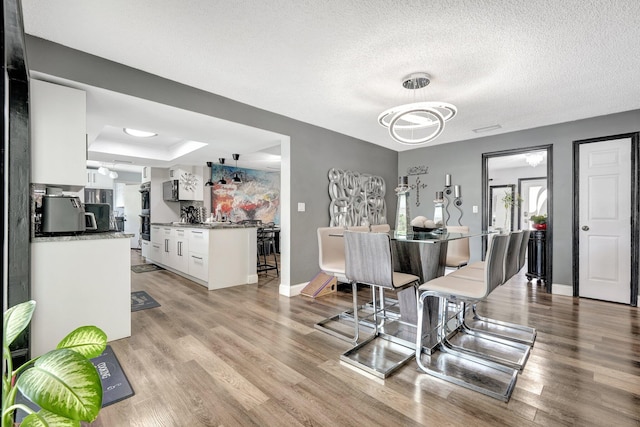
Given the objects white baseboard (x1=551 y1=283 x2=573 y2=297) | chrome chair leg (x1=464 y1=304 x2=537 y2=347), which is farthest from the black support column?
white baseboard (x1=551 y1=283 x2=573 y2=297)

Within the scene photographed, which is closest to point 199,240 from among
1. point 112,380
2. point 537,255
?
point 112,380

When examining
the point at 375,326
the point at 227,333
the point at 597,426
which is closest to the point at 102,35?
the point at 227,333

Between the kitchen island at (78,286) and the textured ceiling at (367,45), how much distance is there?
4.96ft

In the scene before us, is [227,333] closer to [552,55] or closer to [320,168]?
[320,168]

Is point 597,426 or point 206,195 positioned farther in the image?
point 206,195

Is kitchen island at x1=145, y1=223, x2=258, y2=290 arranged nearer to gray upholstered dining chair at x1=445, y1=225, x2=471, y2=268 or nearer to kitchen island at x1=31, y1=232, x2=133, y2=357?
kitchen island at x1=31, y1=232, x2=133, y2=357

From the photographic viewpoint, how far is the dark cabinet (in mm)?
4457

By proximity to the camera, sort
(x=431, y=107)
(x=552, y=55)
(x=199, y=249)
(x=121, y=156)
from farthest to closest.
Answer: (x=121, y=156) → (x=199, y=249) → (x=431, y=107) → (x=552, y=55)

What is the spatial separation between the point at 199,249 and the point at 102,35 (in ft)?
9.39

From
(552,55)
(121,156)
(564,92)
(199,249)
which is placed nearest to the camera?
(552,55)

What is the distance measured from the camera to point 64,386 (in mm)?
670

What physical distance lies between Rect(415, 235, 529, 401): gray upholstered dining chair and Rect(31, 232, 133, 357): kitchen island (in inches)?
93.4

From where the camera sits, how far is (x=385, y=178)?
18.2 ft

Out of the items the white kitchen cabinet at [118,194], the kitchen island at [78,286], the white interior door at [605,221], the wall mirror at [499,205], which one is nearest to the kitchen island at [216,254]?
the kitchen island at [78,286]
